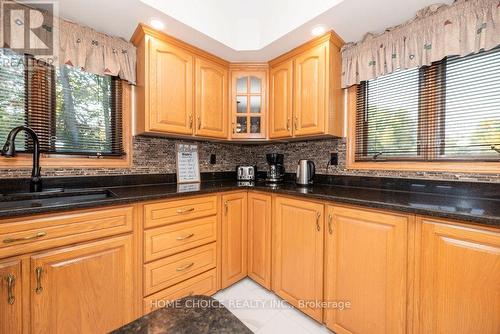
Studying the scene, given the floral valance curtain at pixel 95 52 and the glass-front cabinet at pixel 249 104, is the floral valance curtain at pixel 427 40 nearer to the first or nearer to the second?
the glass-front cabinet at pixel 249 104

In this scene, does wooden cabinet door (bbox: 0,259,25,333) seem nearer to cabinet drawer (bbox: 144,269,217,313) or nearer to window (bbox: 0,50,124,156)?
cabinet drawer (bbox: 144,269,217,313)

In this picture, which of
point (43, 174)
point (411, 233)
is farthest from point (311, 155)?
point (43, 174)

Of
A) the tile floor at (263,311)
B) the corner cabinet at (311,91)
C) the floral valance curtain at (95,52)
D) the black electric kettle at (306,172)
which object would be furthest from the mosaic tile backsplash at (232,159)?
the tile floor at (263,311)

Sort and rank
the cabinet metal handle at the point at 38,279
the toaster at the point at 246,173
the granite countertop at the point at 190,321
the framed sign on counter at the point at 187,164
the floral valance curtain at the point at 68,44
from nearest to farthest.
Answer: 1. the granite countertop at the point at 190,321
2. the cabinet metal handle at the point at 38,279
3. the floral valance curtain at the point at 68,44
4. the framed sign on counter at the point at 187,164
5. the toaster at the point at 246,173

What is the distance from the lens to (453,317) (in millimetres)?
963

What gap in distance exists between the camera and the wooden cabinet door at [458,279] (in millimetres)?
877

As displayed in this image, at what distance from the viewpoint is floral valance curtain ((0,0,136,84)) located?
51.9 inches

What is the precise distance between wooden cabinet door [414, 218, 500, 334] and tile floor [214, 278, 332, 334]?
2.28 ft

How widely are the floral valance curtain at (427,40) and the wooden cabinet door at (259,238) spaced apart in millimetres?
1203

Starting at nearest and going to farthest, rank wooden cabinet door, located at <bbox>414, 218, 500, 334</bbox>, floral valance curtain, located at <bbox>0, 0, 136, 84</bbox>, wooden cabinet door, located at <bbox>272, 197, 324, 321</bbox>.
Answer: wooden cabinet door, located at <bbox>414, 218, 500, 334</bbox>
floral valance curtain, located at <bbox>0, 0, 136, 84</bbox>
wooden cabinet door, located at <bbox>272, 197, 324, 321</bbox>

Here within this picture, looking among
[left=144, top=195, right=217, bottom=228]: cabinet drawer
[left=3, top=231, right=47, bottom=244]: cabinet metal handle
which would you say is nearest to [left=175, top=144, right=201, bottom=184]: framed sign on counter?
[left=144, top=195, right=217, bottom=228]: cabinet drawer

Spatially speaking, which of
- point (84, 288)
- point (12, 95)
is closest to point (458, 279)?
point (84, 288)

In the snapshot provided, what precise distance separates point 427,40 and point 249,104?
1.40m

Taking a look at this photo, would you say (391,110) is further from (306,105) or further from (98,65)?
→ (98,65)
